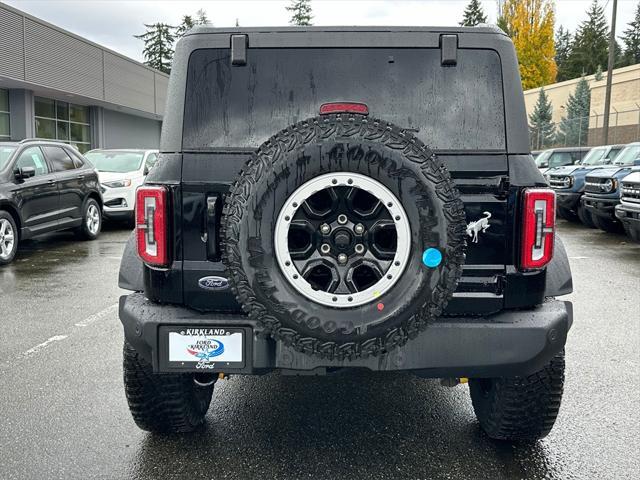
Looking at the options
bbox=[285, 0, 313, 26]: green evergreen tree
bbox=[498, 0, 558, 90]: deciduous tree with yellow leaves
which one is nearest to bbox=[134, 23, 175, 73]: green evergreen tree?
bbox=[285, 0, 313, 26]: green evergreen tree

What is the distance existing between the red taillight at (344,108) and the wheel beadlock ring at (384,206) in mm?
561

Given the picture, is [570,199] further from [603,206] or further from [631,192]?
[631,192]

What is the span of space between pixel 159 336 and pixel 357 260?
0.94m

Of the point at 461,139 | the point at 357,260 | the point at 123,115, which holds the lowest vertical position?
the point at 357,260

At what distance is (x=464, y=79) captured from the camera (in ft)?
9.85

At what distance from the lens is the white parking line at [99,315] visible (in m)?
5.98

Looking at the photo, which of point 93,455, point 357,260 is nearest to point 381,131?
point 357,260

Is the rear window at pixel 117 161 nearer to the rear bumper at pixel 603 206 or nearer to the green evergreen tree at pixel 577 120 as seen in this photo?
the rear bumper at pixel 603 206

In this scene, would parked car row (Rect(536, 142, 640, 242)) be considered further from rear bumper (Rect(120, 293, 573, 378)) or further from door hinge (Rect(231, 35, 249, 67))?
door hinge (Rect(231, 35, 249, 67))

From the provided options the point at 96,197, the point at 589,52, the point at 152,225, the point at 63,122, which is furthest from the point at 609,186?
the point at 589,52

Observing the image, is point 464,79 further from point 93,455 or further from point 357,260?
point 93,455

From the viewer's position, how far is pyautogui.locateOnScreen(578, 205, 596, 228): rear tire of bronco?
1436 cm

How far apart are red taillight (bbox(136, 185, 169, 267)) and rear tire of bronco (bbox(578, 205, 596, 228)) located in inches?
509

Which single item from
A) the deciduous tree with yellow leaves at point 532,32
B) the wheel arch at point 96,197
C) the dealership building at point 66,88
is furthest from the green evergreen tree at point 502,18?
the wheel arch at point 96,197
